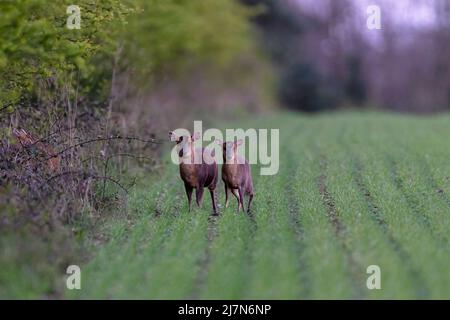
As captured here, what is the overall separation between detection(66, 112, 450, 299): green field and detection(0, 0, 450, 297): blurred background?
0.68 metres

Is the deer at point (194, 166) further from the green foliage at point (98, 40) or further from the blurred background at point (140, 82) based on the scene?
the green foliage at point (98, 40)

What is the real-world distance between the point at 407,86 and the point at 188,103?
2540cm

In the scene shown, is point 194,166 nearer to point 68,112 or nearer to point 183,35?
point 68,112

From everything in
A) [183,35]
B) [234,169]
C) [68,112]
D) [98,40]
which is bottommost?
[234,169]

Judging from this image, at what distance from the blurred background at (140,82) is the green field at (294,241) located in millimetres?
681

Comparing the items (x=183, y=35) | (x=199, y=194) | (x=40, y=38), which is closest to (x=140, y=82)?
(x=199, y=194)

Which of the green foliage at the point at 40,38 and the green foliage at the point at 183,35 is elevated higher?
the green foliage at the point at 183,35

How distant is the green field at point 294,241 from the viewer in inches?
349

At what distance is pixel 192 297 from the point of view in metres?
8.75

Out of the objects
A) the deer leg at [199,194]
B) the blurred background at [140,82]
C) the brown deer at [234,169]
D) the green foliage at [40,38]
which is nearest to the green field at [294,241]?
the deer leg at [199,194]

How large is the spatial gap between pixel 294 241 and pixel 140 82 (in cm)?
1105

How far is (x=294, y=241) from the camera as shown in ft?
34.6
